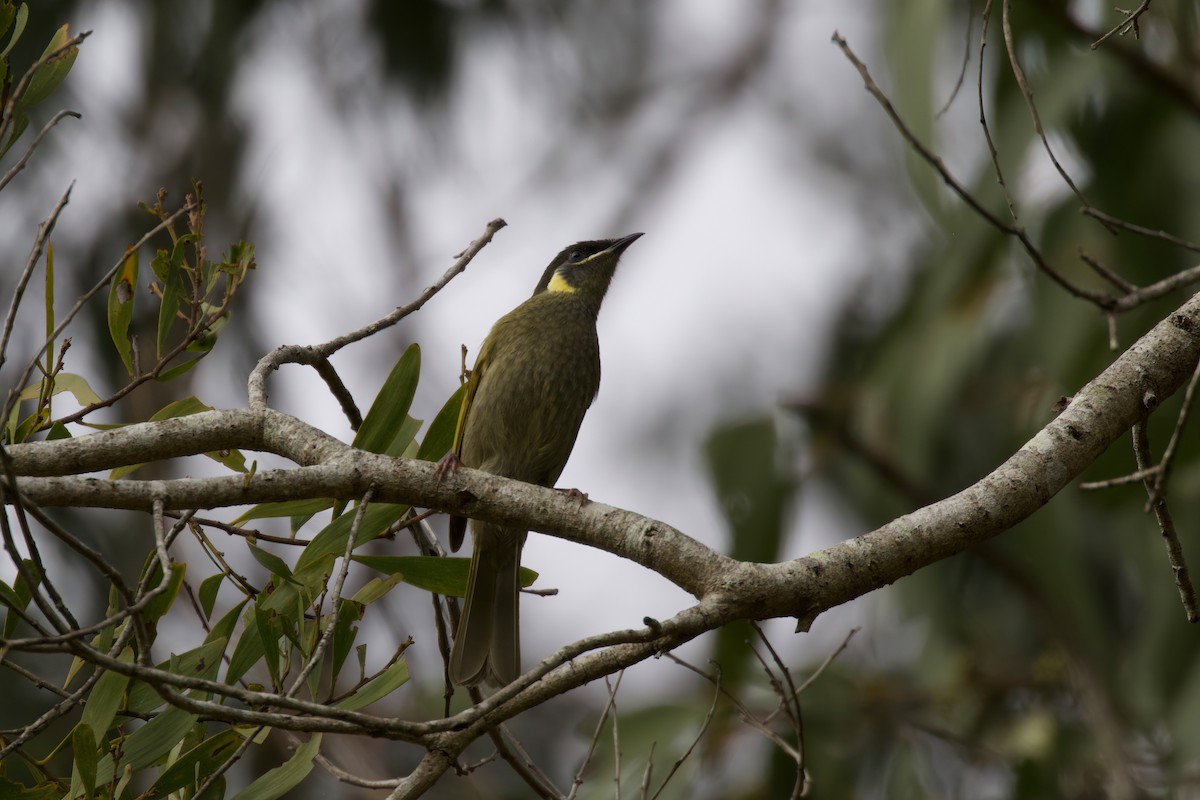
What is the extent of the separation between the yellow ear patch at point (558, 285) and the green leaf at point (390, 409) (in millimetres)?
2187

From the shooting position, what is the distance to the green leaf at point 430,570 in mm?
2900

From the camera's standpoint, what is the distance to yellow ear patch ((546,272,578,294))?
17.3ft

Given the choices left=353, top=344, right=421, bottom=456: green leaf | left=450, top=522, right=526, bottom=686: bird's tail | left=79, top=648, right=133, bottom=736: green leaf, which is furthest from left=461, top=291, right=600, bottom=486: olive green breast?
left=79, top=648, right=133, bottom=736: green leaf

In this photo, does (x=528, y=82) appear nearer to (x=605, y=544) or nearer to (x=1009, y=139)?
(x=1009, y=139)

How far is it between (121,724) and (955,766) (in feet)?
17.0

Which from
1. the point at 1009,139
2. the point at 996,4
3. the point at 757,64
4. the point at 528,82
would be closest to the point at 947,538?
the point at 1009,139

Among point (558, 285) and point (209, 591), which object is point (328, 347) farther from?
point (558, 285)

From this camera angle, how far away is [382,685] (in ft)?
8.95

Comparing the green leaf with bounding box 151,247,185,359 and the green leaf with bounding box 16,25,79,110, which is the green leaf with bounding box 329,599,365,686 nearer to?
the green leaf with bounding box 151,247,185,359

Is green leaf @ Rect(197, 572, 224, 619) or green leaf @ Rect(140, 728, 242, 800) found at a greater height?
green leaf @ Rect(197, 572, 224, 619)

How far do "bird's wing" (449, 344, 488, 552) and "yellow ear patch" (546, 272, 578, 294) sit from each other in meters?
0.64

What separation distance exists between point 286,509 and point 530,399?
1.62m

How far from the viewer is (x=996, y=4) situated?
5781 mm

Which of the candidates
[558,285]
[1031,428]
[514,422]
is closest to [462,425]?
[514,422]
